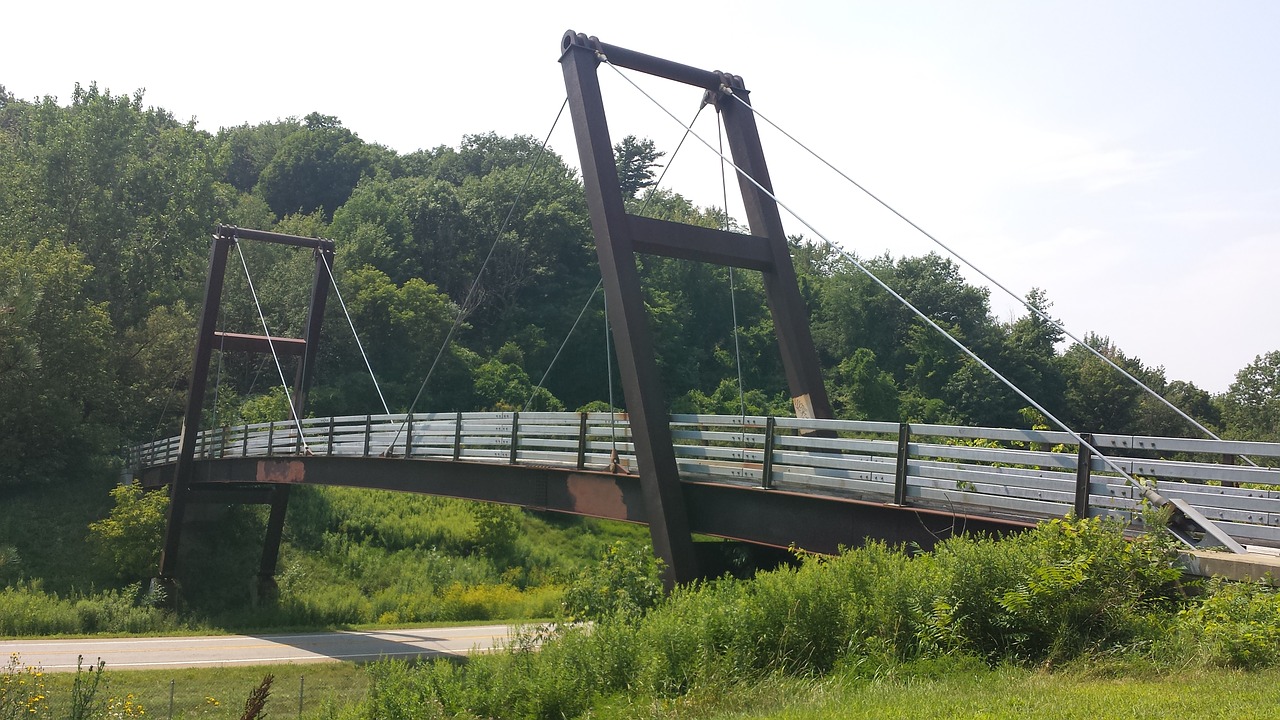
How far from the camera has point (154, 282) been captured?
48.1 m

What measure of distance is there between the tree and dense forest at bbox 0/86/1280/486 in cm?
62

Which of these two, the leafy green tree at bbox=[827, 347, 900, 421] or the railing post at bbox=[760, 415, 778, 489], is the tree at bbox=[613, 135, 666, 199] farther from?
the railing post at bbox=[760, 415, 778, 489]

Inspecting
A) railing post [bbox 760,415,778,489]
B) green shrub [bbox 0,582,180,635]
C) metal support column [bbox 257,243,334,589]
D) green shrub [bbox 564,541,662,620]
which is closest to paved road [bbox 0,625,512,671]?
green shrub [bbox 0,582,180,635]

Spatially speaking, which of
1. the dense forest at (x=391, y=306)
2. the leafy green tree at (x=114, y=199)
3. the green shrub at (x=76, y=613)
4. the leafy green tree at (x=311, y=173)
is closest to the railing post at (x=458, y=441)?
the dense forest at (x=391, y=306)

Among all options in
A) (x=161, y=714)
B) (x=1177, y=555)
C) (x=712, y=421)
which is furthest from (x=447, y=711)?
(x=161, y=714)

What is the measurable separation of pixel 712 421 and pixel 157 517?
26472mm

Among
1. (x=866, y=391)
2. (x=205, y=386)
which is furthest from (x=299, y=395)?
(x=866, y=391)

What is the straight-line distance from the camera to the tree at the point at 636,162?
284 feet

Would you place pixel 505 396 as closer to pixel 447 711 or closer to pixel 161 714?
pixel 161 714

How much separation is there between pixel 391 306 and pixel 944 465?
50856 mm

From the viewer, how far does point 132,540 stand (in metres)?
31.4

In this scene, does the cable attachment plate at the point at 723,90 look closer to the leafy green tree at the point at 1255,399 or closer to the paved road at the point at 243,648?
the paved road at the point at 243,648

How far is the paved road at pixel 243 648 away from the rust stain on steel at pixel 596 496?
754 cm

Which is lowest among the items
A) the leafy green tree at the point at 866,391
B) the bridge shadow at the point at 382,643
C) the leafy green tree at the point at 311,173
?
the bridge shadow at the point at 382,643
